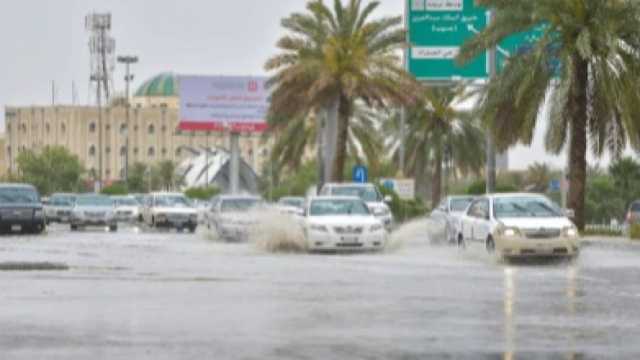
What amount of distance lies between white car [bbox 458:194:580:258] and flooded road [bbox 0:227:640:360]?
38 cm

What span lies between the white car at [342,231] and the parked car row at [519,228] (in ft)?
7.81

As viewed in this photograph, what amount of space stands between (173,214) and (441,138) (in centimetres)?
1669

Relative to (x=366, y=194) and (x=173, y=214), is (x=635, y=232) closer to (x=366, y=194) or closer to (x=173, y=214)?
(x=366, y=194)

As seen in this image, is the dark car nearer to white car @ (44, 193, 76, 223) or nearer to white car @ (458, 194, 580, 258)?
white car @ (44, 193, 76, 223)

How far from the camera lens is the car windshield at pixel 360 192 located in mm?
48250

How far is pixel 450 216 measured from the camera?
41469 millimetres

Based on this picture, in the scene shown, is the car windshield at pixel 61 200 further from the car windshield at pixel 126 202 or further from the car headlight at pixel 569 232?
the car headlight at pixel 569 232

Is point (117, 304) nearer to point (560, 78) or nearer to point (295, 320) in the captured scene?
point (295, 320)

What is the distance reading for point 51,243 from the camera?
1661 inches

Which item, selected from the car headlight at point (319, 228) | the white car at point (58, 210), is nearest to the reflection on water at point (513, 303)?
the car headlight at point (319, 228)

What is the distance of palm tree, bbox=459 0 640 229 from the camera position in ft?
144

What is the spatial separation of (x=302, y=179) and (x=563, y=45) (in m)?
88.3

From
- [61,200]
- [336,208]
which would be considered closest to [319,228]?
[336,208]

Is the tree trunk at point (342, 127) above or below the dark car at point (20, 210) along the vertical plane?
above
